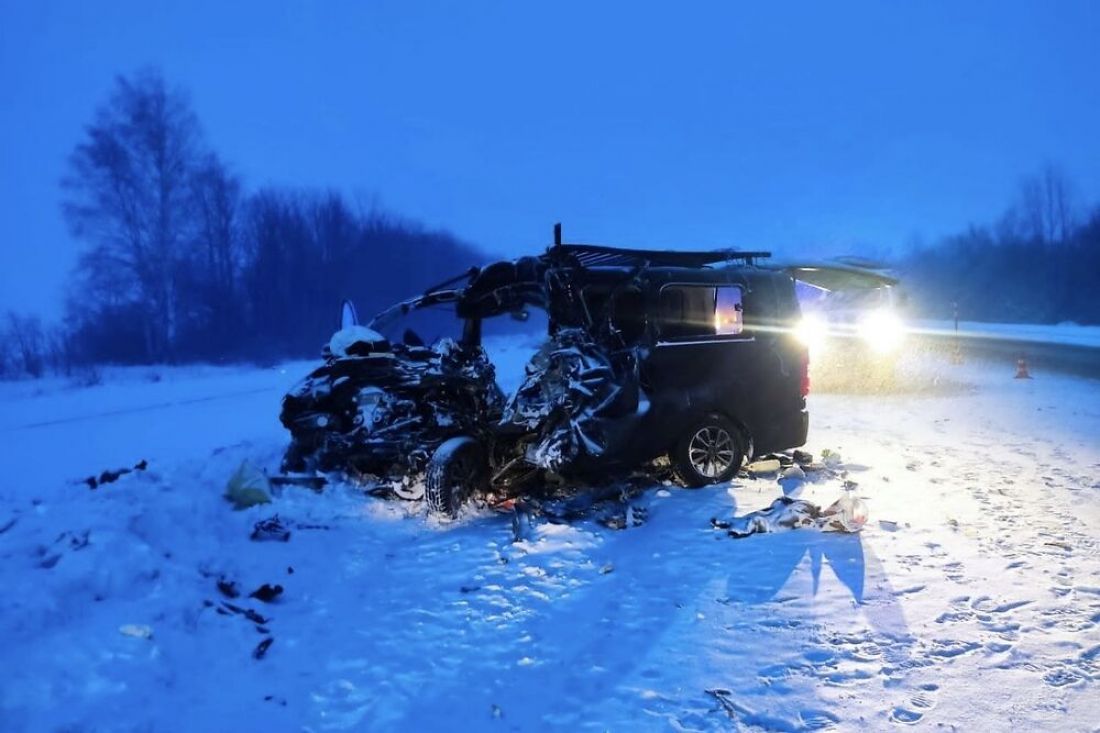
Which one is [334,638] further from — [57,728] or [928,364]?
[928,364]

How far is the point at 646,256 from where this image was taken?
7023 millimetres

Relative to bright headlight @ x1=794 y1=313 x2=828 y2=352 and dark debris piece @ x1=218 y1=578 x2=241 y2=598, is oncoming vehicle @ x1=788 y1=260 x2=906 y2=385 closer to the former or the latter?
bright headlight @ x1=794 y1=313 x2=828 y2=352

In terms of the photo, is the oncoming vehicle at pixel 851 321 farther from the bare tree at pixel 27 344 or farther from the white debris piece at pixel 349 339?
the bare tree at pixel 27 344

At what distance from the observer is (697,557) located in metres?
4.96

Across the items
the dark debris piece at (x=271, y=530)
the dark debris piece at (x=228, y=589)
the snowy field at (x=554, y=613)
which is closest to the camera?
the snowy field at (x=554, y=613)

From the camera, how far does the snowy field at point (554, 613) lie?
311 centimetres

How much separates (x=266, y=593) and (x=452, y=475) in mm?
1935

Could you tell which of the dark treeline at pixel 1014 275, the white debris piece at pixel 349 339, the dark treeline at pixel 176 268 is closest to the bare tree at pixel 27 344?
the dark treeline at pixel 176 268

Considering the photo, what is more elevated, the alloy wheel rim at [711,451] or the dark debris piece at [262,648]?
the alloy wheel rim at [711,451]

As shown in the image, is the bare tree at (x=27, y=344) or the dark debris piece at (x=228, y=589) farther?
the bare tree at (x=27, y=344)

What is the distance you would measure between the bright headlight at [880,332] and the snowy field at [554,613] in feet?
63.0

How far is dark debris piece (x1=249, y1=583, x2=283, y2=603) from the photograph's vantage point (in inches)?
171

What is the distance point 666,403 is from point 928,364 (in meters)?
15.5

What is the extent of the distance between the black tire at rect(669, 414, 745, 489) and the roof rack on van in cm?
171
